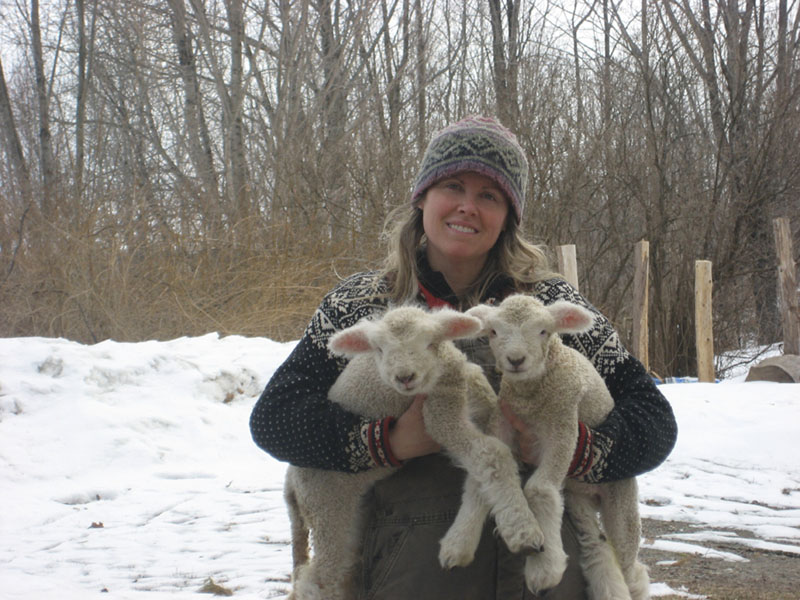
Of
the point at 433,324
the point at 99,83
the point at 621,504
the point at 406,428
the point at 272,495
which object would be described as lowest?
the point at 272,495

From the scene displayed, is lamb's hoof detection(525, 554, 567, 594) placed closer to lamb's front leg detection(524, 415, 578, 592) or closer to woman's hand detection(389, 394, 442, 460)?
lamb's front leg detection(524, 415, 578, 592)

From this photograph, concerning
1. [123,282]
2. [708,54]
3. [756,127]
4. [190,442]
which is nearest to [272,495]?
[190,442]

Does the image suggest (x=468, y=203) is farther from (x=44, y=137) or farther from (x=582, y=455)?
(x=44, y=137)

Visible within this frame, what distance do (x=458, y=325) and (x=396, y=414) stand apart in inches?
17.1

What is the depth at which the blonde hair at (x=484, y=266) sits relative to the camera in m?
2.78

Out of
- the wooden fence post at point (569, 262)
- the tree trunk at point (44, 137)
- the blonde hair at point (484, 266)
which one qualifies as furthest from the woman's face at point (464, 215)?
the tree trunk at point (44, 137)

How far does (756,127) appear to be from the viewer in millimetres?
12516

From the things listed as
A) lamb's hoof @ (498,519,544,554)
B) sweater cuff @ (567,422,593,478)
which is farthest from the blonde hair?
lamb's hoof @ (498,519,544,554)

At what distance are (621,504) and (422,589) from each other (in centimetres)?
74

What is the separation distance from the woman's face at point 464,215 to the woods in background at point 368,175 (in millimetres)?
7181

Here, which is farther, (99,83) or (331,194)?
(99,83)

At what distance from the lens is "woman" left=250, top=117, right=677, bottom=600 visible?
222 centimetres

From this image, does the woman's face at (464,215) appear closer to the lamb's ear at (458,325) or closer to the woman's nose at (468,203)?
the woman's nose at (468,203)

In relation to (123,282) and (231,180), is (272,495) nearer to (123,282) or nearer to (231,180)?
(123,282)
